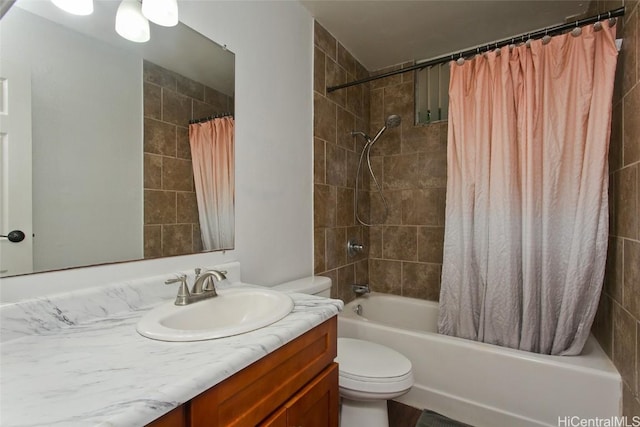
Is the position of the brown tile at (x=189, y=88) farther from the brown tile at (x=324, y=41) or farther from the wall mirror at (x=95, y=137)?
the brown tile at (x=324, y=41)

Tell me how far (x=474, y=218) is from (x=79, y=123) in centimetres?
184

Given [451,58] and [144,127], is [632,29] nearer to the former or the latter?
[451,58]

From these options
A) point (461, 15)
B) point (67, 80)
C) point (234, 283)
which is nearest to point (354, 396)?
point (234, 283)

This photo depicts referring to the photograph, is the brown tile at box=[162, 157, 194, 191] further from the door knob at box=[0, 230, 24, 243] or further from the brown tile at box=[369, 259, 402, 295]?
the brown tile at box=[369, 259, 402, 295]

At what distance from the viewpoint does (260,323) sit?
77 cm

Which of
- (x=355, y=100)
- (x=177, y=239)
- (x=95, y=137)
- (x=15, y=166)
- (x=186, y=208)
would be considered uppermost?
(x=355, y=100)

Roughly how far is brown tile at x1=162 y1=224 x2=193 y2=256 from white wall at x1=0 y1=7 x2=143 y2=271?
87 mm

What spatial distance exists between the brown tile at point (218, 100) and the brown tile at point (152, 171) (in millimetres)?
340

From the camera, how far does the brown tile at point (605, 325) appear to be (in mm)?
1388

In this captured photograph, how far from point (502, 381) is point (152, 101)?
Result: 6.33ft

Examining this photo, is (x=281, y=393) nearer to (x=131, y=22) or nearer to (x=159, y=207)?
(x=159, y=207)

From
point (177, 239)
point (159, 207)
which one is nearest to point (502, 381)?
point (177, 239)

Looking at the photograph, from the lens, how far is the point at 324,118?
2.00 meters

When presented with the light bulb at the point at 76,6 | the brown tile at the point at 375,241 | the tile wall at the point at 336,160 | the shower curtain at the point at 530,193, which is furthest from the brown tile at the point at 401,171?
the light bulb at the point at 76,6
